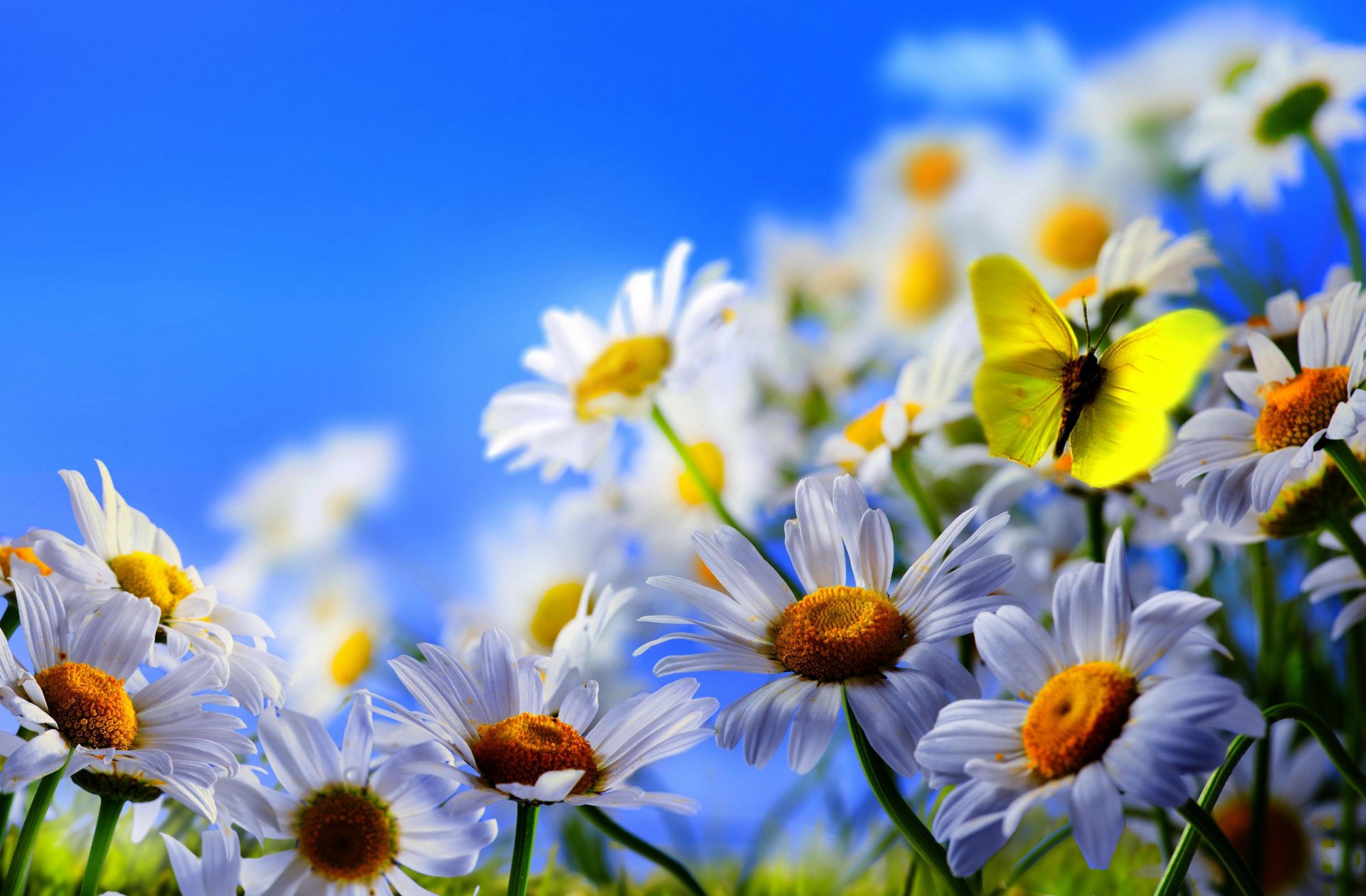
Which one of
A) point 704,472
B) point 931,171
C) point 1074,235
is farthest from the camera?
point 931,171

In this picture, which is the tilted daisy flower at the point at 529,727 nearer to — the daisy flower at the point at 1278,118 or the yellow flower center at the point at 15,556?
the yellow flower center at the point at 15,556

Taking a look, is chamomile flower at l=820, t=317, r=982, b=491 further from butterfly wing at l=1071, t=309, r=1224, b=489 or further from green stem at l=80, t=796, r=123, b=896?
green stem at l=80, t=796, r=123, b=896

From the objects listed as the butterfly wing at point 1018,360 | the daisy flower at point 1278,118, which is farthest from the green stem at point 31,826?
the daisy flower at point 1278,118

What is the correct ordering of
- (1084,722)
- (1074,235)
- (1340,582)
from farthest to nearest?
(1074,235) → (1340,582) → (1084,722)

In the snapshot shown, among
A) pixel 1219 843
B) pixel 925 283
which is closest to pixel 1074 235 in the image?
pixel 925 283

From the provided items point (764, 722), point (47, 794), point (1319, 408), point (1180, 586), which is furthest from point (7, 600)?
point (1180, 586)

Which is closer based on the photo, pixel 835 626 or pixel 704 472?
pixel 835 626

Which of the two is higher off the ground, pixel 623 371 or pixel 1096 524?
pixel 623 371

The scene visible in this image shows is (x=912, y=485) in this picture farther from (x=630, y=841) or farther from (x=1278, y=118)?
(x=1278, y=118)
